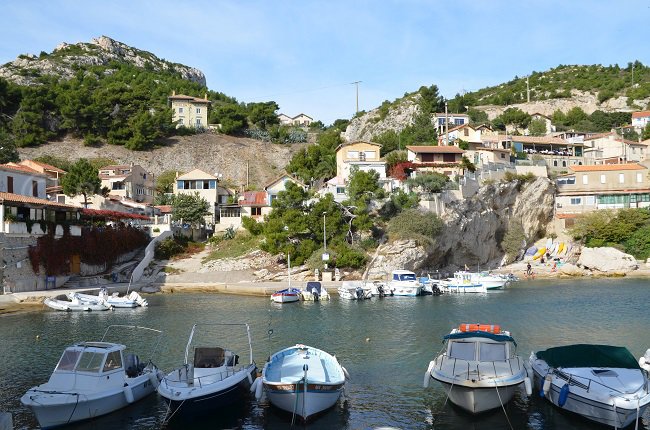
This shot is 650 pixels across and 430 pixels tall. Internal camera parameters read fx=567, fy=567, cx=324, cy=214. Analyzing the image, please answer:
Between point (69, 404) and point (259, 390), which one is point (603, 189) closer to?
point (259, 390)

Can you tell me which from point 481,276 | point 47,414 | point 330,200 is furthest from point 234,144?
point 47,414

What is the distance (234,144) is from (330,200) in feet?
189

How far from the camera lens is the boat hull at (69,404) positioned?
58.9ft

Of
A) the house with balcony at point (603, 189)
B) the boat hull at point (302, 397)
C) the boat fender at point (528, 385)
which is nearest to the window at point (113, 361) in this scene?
the boat hull at point (302, 397)

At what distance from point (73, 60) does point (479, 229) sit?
12892 centimetres

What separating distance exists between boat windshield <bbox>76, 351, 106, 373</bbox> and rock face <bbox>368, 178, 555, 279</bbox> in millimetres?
44087

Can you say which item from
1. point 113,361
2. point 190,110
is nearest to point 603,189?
point 113,361

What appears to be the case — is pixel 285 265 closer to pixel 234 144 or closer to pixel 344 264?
pixel 344 264

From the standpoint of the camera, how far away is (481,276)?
5988cm

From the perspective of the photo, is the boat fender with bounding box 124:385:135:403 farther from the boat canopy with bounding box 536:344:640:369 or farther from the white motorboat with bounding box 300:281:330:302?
the white motorboat with bounding box 300:281:330:302

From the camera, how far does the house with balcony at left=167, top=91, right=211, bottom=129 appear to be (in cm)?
12644

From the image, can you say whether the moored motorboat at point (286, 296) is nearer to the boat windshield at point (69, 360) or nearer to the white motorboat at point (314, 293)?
the white motorboat at point (314, 293)

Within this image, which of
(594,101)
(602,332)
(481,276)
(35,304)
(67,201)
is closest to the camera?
(602,332)

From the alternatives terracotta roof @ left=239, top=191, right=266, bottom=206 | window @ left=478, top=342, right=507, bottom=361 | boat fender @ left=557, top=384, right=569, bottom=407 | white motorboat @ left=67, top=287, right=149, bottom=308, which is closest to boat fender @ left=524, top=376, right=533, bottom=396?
boat fender @ left=557, top=384, right=569, bottom=407
